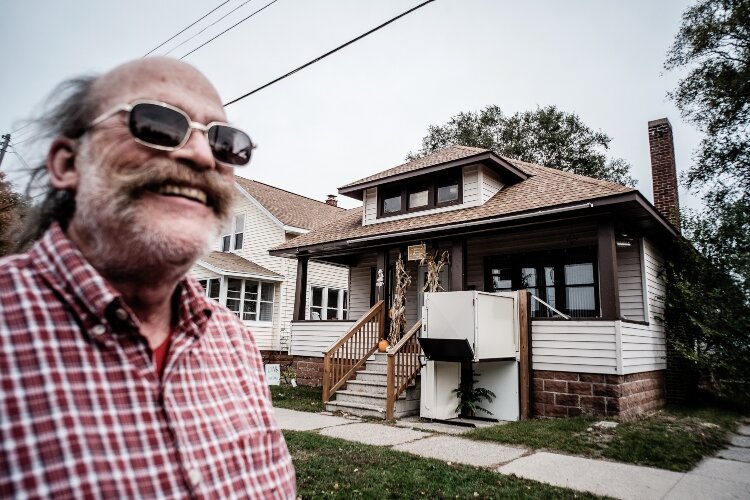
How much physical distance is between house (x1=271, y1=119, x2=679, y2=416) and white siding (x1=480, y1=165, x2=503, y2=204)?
0.03m

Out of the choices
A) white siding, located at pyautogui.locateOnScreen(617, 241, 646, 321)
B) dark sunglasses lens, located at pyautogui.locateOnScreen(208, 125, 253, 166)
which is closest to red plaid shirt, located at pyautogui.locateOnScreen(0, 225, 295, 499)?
dark sunglasses lens, located at pyautogui.locateOnScreen(208, 125, 253, 166)

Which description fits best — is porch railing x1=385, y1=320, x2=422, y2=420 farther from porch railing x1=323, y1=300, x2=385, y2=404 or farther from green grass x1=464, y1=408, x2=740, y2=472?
green grass x1=464, y1=408, x2=740, y2=472

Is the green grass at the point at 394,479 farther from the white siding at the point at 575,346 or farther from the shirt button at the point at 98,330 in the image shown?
the white siding at the point at 575,346

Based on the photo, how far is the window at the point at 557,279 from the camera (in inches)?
395

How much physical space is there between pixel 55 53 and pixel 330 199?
21169mm

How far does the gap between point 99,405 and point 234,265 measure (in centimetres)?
1721

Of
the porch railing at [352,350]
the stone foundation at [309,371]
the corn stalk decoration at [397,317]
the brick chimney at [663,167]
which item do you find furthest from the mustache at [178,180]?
the brick chimney at [663,167]

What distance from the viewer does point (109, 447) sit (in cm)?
85

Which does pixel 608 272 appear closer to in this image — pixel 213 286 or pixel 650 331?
pixel 650 331

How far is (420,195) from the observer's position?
40.1 ft

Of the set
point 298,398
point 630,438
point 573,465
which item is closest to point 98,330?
point 573,465

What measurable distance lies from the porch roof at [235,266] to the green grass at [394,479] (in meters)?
11.7

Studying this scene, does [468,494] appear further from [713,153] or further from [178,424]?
[713,153]

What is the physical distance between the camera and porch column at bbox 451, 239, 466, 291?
9773 millimetres
